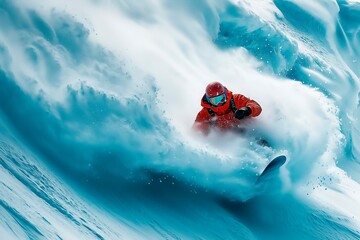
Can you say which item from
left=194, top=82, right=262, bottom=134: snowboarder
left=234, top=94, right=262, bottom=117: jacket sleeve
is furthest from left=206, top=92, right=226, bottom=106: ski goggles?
left=234, top=94, right=262, bottom=117: jacket sleeve

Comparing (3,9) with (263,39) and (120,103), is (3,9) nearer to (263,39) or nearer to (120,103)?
(120,103)

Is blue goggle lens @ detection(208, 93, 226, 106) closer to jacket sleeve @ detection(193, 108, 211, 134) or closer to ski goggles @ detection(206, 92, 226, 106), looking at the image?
ski goggles @ detection(206, 92, 226, 106)

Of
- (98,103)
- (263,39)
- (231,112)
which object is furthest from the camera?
(263,39)

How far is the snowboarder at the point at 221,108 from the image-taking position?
5539 millimetres

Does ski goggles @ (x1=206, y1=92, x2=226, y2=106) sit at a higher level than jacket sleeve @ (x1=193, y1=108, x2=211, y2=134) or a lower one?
higher

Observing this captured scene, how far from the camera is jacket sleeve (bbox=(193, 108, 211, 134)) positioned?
5.68 meters

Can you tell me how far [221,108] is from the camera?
5648 millimetres

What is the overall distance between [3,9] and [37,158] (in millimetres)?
1639

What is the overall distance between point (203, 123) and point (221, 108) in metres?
0.28

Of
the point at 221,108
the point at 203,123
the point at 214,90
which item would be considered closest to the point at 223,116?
the point at 221,108

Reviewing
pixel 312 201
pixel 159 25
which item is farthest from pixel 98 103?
pixel 159 25

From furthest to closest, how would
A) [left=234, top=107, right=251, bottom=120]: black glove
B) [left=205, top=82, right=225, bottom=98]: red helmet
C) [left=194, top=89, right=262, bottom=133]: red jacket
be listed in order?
[left=194, top=89, right=262, bottom=133]: red jacket
[left=205, top=82, right=225, bottom=98]: red helmet
[left=234, top=107, right=251, bottom=120]: black glove

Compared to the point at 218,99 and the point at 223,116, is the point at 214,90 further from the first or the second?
the point at 223,116

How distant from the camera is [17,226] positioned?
8.55ft
